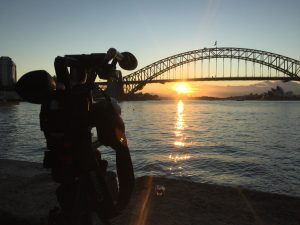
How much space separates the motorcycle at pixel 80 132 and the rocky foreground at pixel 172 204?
6.60 feet

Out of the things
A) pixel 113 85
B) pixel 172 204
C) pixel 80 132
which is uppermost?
pixel 113 85

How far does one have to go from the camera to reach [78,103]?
1.85 m

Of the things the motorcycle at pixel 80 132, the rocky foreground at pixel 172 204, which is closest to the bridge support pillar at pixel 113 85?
the motorcycle at pixel 80 132

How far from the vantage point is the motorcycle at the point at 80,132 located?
5.95 ft

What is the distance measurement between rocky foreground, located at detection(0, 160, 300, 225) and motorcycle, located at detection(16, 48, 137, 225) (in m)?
2.01

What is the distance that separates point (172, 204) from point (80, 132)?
3065mm

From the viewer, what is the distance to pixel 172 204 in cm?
462

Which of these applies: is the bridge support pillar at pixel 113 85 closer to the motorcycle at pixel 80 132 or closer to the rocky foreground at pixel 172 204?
the motorcycle at pixel 80 132

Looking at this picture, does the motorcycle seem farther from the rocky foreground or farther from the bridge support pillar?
the rocky foreground

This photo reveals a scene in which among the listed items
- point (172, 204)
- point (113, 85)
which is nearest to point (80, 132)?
point (113, 85)

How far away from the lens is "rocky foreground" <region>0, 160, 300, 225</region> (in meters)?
3.96

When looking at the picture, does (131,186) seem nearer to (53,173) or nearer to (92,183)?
(92,183)

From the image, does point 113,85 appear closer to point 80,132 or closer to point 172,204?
point 80,132

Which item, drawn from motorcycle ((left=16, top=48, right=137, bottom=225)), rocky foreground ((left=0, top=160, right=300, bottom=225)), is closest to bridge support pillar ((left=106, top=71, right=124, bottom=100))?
motorcycle ((left=16, top=48, right=137, bottom=225))
